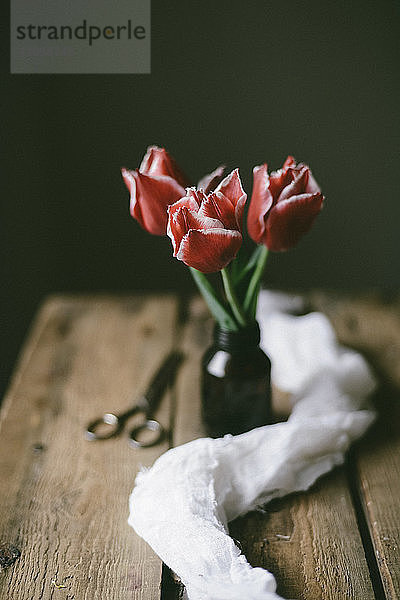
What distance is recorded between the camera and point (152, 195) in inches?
30.0

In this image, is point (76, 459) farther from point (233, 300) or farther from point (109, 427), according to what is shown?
point (233, 300)

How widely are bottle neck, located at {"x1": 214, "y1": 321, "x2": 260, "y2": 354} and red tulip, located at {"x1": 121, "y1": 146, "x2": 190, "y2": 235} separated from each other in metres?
0.15

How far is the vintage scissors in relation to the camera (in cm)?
90

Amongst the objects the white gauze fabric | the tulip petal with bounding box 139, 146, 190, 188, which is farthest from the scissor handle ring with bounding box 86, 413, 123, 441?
the tulip petal with bounding box 139, 146, 190, 188

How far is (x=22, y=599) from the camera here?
65cm

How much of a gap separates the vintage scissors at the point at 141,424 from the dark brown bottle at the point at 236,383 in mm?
82

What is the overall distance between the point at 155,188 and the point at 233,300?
16 cm

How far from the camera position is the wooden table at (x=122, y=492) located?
26.4 inches

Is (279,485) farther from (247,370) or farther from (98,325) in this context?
(98,325)

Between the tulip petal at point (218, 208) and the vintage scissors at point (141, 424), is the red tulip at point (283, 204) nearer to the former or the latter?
the tulip petal at point (218, 208)

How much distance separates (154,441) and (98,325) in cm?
39

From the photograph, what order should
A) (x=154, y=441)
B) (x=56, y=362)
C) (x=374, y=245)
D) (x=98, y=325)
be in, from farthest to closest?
(x=374, y=245)
(x=98, y=325)
(x=56, y=362)
(x=154, y=441)

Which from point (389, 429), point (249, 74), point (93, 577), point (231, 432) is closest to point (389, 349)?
point (389, 429)

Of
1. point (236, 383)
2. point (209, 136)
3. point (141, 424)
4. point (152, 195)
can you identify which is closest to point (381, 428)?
point (236, 383)
